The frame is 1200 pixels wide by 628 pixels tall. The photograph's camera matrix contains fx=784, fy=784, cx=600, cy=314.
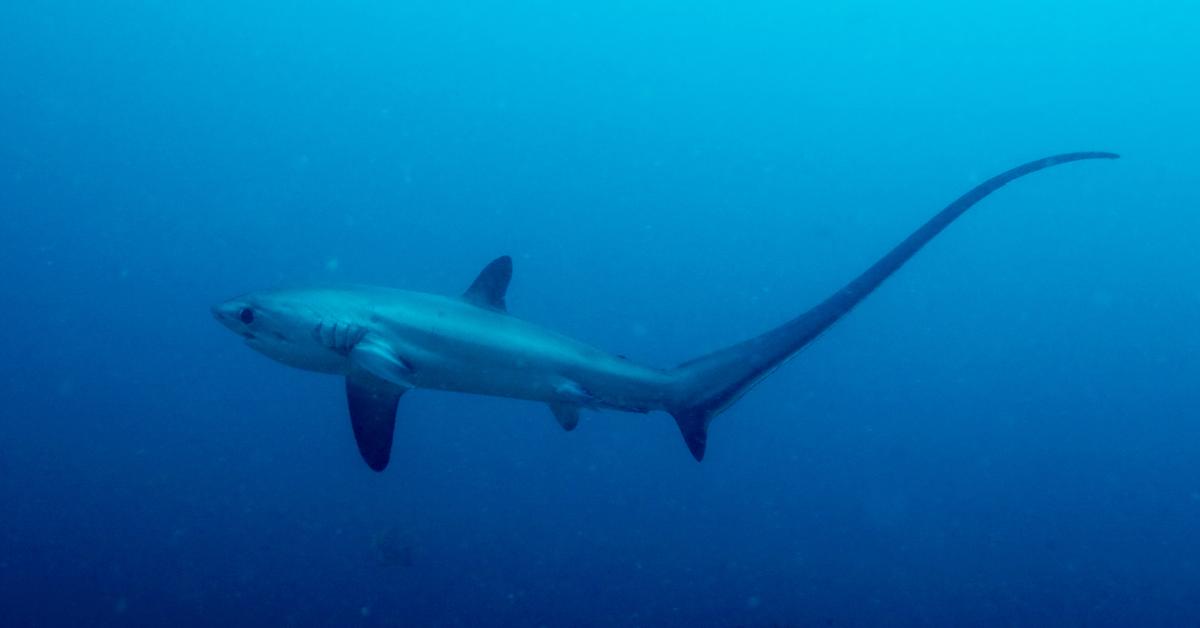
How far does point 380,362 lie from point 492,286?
3.12ft

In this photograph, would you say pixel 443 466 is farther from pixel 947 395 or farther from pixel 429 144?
pixel 429 144

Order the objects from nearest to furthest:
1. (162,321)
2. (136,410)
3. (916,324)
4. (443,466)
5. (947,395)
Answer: (443,466) → (136,410) → (162,321) → (947,395) → (916,324)

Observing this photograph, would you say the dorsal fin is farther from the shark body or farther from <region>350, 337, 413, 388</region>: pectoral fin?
<region>350, 337, 413, 388</region>: pectoral fin

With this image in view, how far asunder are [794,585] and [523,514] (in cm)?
630

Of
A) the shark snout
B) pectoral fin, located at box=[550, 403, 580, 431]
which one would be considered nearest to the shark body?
the shark snout

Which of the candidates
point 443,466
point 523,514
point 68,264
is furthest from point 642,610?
point 68,264

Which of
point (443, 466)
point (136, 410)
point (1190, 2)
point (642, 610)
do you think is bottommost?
point (136, 410)

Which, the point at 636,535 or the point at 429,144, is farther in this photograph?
the point at 429,144

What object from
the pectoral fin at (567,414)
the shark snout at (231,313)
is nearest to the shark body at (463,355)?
the shark snout at (231,313)

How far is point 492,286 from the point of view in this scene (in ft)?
17.7

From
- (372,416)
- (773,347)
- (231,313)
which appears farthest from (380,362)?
(773,347)

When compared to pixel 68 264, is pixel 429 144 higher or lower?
higher

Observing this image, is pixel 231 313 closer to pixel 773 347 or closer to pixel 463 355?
pixel 463 355

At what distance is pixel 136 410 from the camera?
2441 centimetres
